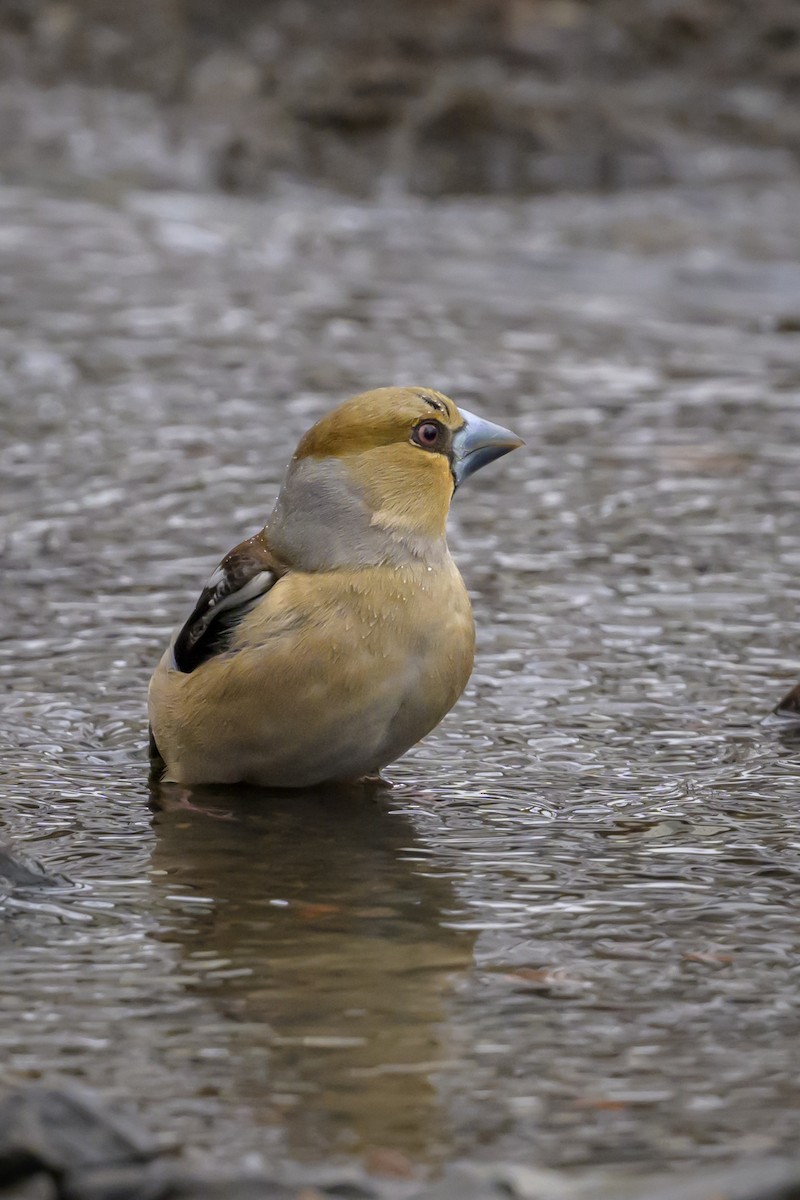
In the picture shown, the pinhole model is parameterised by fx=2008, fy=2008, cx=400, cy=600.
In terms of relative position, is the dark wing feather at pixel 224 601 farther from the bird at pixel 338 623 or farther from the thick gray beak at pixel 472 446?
the thick gray beak at pixel 472 446

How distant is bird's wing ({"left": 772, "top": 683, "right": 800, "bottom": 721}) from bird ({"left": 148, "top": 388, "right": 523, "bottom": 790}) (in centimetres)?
106

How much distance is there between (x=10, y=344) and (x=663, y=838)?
7.09 metres

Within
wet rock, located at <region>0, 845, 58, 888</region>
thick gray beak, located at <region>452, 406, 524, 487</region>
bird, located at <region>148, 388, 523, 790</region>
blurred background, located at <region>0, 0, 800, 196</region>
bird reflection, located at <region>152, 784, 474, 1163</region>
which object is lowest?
bird reflection, located at <region>152, 784, 474, 1163</region>

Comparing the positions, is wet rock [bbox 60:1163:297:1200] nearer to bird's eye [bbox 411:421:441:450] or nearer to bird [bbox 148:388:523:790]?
bird [bbox 148:388:523:790]

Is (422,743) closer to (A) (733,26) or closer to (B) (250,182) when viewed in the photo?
(B) (250,182)

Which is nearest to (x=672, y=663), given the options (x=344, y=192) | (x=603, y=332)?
(x=603, y=332)

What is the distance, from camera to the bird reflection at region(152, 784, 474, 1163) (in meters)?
3.27

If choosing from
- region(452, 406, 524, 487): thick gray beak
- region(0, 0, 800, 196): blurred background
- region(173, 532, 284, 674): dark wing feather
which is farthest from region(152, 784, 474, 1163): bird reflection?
region(0, 0, 800, 196): blurred background

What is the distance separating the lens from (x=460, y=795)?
16.5 feet

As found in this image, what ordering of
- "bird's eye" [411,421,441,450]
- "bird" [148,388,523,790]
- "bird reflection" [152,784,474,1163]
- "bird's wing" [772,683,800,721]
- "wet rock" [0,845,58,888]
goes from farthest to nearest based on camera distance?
"bird's wing" [772,683,800,721] → "bird's eye" [411,421,441,450] → "bird" [148,388,523,790] → "wet rock" [0,845,58,888] → "bird reflection" [152,784,474,1163]

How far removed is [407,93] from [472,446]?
13127 millimetres

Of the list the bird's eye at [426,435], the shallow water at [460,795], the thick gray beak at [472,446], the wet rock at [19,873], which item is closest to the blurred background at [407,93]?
the shallow water at [460,795]

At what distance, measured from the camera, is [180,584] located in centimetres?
683

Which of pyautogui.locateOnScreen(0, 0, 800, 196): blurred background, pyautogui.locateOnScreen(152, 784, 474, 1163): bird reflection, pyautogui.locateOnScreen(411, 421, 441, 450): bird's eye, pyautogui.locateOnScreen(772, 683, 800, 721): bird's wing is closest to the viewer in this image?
pyautogui.locateOnScreen(152, 784, 474, 1163): bird reflection
